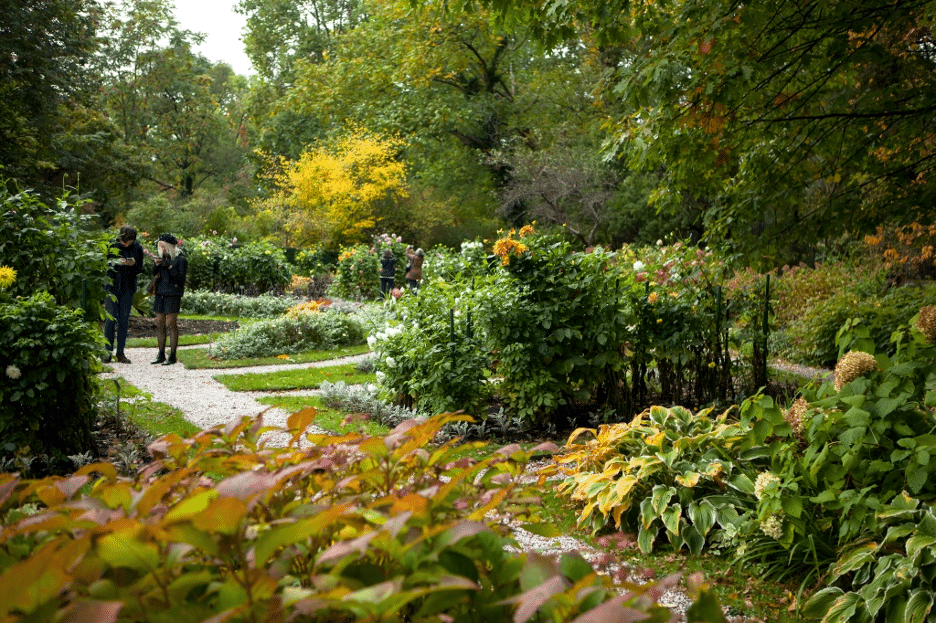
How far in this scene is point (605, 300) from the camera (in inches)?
A: 239

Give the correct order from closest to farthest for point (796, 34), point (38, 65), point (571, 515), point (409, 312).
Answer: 1. point (571, 515)
2. point (796, 34)
3. point (409, 312)
4. point (38, 65)

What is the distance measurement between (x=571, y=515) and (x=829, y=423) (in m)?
1.67

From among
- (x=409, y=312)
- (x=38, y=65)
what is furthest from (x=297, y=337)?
(x=38, y=65)

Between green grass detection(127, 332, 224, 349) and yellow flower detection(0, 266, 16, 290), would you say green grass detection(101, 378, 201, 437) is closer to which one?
yellow flower detection(0, 266, 16, 290)

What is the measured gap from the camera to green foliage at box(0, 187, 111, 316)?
537 centimetres

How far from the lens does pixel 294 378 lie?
8.68m

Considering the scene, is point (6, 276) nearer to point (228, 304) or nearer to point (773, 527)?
point (773, 527)

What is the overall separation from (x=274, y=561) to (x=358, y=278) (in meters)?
17.6

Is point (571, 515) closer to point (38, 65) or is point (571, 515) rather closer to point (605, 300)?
point (605, 300)

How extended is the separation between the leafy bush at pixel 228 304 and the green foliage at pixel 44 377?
32.8ft

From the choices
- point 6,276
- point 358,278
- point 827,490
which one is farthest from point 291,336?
point 827,490

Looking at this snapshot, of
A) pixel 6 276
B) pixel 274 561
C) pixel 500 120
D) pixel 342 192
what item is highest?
pixel 500 120

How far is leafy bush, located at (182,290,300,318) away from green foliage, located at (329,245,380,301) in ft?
8.93

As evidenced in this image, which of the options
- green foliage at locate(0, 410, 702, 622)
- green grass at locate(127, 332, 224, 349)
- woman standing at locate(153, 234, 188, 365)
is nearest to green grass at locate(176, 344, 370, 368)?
green grass at locate(127, 332, 224, 349)
